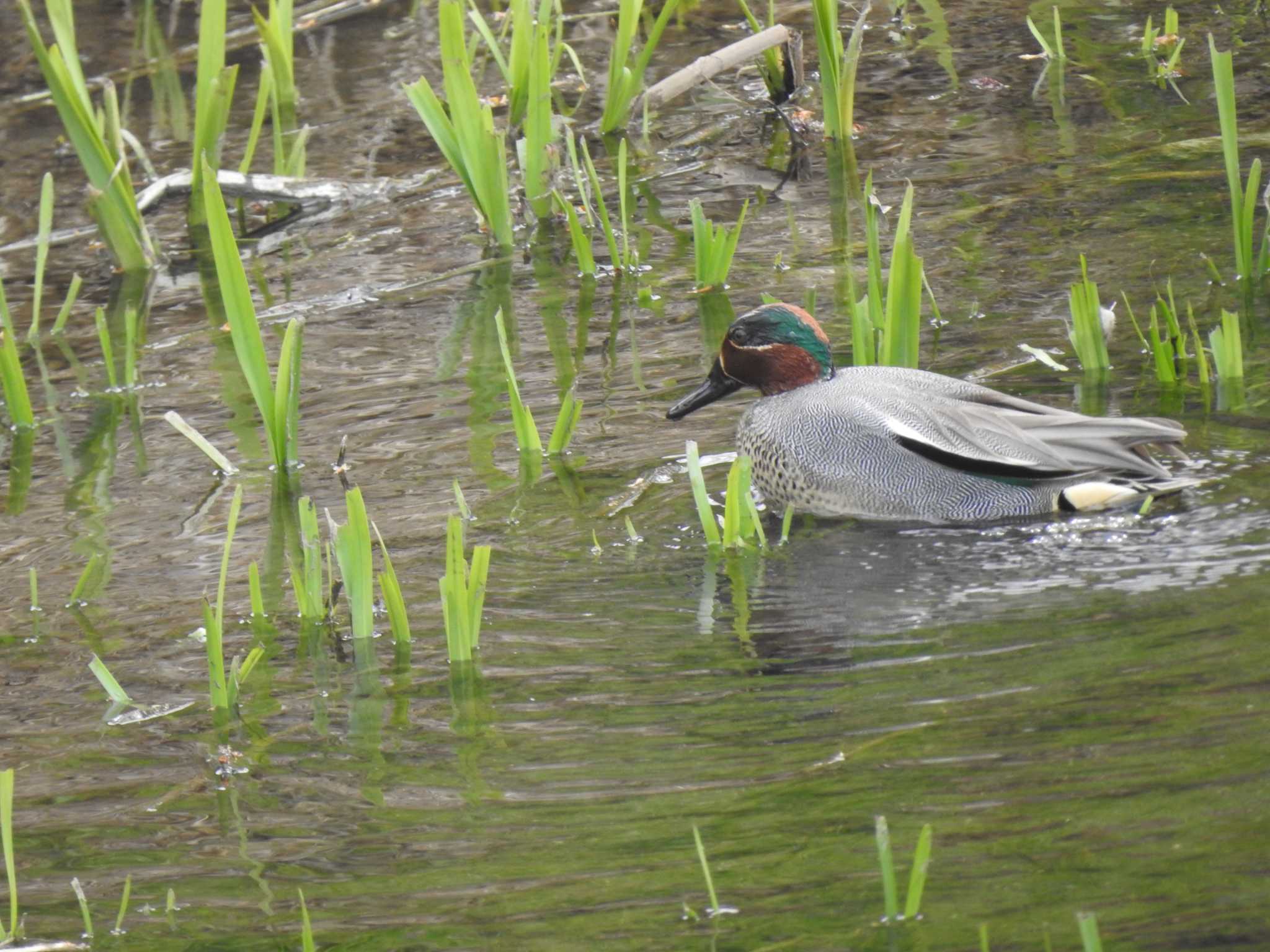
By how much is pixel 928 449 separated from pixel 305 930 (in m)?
2.55

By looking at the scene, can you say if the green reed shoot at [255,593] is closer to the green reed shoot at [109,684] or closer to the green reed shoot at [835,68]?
the green reed shoot at [109,684]

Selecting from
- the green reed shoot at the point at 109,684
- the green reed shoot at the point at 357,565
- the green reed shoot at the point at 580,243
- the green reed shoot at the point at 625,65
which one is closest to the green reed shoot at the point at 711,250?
the green reed shoot at the point at 580,243

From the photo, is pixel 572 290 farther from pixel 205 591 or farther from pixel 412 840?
pixel 412 840

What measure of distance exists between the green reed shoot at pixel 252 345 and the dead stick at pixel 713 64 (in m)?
3.51

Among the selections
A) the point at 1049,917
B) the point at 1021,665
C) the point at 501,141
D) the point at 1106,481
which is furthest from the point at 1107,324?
the point at 1049,917

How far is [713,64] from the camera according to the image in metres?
8.39

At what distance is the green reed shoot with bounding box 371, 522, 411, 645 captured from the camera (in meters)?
3.92

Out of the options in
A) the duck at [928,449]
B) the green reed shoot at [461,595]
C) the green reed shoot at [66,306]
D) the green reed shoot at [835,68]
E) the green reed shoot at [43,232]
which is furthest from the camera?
the green reed shoot at [835,68]

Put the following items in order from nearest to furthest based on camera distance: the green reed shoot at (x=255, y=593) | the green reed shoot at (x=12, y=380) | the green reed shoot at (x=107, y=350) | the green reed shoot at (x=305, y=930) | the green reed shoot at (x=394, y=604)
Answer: the green reed shoot at (x=305, y=930)
the green reed shoot at (x=394, y=604)
the green reed shoot at (x=255, y=593)
the green reed shoot at (x=12, y=380)
the green reed shoot at (x=107, y=350)

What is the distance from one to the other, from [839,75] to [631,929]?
5.76 meters

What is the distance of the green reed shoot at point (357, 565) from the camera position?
393 centimetres

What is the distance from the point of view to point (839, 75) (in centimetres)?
787

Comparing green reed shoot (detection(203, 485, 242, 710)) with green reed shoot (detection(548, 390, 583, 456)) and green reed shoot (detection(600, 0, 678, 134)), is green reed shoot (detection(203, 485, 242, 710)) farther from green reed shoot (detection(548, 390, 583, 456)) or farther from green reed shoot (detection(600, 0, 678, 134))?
green reed shoot (detection(600, 0, 678, 134))

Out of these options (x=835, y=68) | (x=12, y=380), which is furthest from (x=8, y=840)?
(x=835, y=68)
